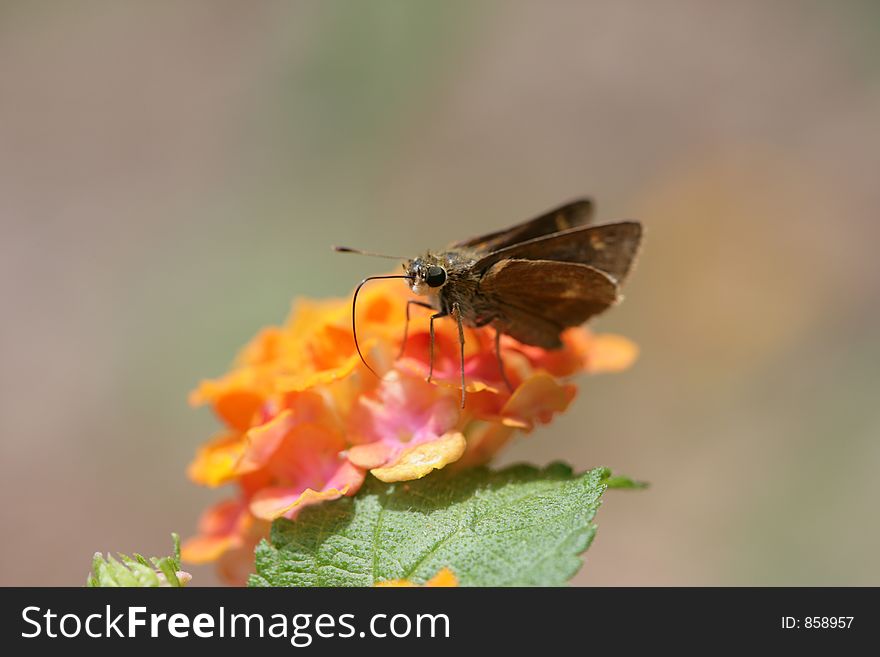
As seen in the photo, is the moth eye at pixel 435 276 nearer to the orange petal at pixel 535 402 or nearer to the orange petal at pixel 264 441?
the orange petal at pixel 535 402

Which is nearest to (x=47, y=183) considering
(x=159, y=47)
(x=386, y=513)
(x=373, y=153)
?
(x=159, y=47)

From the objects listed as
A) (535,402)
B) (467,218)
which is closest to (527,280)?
(535,402)

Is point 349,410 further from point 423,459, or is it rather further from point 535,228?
point 535,228

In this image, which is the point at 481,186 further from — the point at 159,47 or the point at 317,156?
the point at 159,47

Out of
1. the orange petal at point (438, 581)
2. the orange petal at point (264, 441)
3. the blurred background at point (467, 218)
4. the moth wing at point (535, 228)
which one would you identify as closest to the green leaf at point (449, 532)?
the orange petal at point (438, 581)

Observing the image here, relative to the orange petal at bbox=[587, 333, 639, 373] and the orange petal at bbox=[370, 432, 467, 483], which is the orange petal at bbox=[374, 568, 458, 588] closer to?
the orange petal at bbox=[370, 432, 467, 483]
